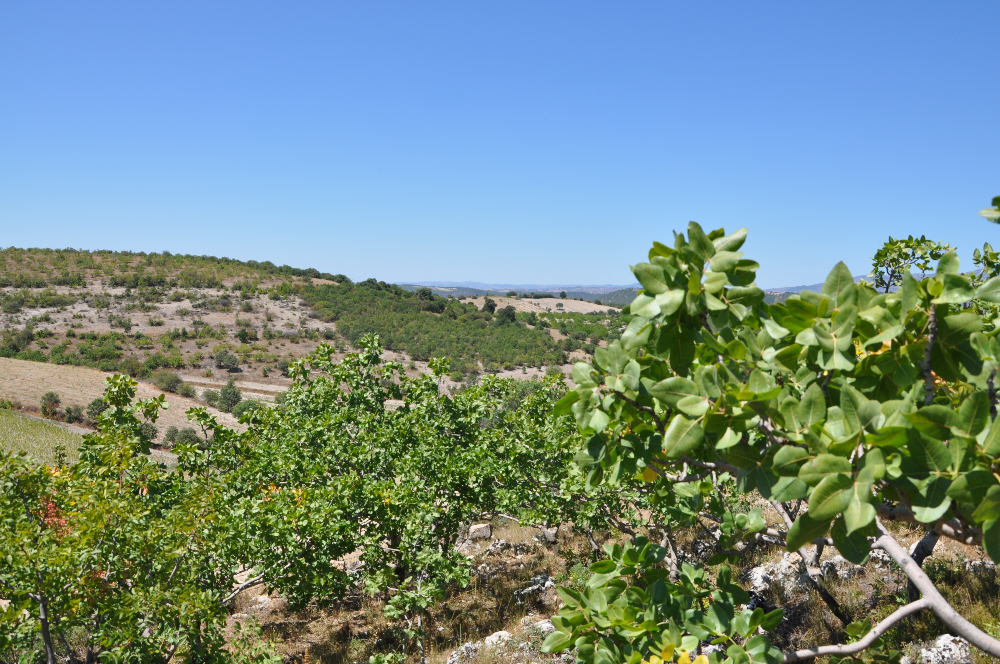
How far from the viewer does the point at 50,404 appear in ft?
89.1

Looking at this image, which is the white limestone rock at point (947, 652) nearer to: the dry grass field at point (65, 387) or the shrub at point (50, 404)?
the dry grass field at point (65, 387)

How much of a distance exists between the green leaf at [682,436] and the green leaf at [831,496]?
1.03ft

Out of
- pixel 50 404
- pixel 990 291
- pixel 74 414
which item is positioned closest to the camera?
pixel 990 291

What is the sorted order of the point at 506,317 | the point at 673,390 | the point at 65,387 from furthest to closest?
1. the point at 506,317
2. the point at 65,387
3. the point at 673,390

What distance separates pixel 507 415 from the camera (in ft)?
25.0

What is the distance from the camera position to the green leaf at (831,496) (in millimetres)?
1231

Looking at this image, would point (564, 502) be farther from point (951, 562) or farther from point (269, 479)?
point (951, 562)

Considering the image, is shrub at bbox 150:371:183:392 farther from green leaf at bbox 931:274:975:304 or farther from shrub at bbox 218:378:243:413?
green leaf at bbox 931:274:975:304

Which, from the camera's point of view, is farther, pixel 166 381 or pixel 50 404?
pixel 166 381

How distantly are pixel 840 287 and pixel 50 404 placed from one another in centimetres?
3436

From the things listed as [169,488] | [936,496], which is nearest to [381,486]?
[169,488]

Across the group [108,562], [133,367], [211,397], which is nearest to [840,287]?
[108,562]

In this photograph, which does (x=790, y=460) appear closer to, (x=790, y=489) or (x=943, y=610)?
(x=790, y=489)

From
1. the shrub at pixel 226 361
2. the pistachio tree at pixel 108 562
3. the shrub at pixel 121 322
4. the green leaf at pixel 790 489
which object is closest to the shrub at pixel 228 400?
the shrub at pixel 226 361
